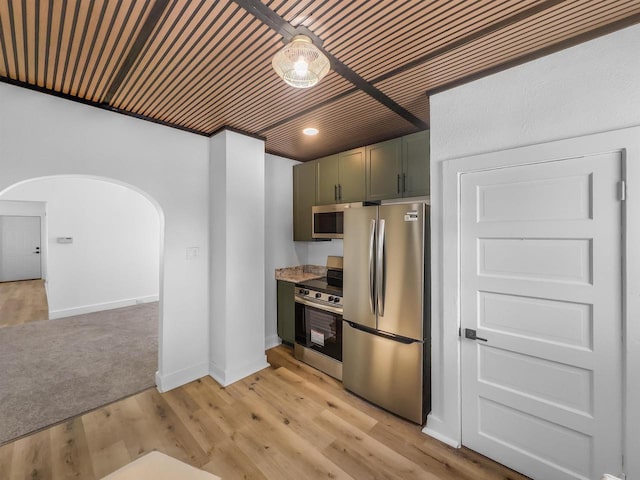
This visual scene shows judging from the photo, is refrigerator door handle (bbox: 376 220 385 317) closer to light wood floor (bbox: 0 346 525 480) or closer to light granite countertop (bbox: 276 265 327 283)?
light wood floor (bbox: 0 346 525 480)

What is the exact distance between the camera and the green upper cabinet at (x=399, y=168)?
103 inches

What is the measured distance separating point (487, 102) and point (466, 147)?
11.7 inches

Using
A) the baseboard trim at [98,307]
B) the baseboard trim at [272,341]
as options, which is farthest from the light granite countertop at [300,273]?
→ the baseboard trim at [98,307]

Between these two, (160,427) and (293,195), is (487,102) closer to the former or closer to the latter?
(293,195)

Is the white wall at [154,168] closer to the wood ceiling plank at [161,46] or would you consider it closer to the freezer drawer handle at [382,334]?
the wood ceiling plank at [161,46]

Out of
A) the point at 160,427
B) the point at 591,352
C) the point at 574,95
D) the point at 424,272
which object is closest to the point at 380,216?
the point at 424,272

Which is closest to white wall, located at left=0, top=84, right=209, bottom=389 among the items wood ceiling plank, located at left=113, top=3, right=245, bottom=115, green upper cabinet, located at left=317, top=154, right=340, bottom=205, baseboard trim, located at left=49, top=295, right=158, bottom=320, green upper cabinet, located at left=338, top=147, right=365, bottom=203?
wood ceiling plank, located at left=113, top=3, right=245, bottom=115

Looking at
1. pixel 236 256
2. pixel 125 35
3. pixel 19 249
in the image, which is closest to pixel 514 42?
pixel 125 35

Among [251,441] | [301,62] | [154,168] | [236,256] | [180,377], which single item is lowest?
[251,441]

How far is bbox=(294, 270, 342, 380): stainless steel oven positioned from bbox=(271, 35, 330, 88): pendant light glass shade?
2.05 metres

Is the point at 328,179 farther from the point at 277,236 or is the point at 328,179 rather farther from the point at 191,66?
the point at 191,66

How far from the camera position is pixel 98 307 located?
544 cm

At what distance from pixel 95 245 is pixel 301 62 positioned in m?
6.12

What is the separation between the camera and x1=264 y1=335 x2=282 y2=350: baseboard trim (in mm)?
3705
